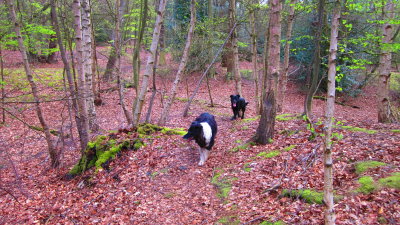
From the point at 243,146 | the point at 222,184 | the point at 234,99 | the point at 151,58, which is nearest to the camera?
the point at 222,184

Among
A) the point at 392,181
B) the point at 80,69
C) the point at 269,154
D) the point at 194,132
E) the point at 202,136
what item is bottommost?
the point at 269,154

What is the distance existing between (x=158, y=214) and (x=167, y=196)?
601 mm

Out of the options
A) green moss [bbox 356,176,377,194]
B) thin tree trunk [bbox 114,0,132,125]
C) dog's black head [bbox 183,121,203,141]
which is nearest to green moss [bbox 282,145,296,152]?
green moss [bbox 356,176,377,194]

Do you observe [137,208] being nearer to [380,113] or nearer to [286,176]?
[286,176]

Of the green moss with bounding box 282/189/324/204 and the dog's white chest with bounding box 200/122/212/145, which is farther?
the dog's white chest with bounding box 200/122/212/145

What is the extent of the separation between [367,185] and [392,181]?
1.09 ft

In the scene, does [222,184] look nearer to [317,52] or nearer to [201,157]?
[201,157]

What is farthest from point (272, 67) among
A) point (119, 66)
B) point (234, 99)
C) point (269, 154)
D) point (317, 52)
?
point (119, 66)

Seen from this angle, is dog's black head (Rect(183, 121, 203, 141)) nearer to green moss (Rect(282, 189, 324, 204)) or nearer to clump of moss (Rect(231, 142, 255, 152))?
clump of moss (Rect(231, 142, 255, 152))

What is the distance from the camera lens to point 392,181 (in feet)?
12.3

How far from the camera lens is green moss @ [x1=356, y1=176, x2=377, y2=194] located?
12.3 feet

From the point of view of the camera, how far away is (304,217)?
3.65 m

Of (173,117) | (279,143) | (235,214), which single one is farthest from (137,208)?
(173,117)

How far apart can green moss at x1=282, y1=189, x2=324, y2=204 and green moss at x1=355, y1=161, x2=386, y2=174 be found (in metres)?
0.94
